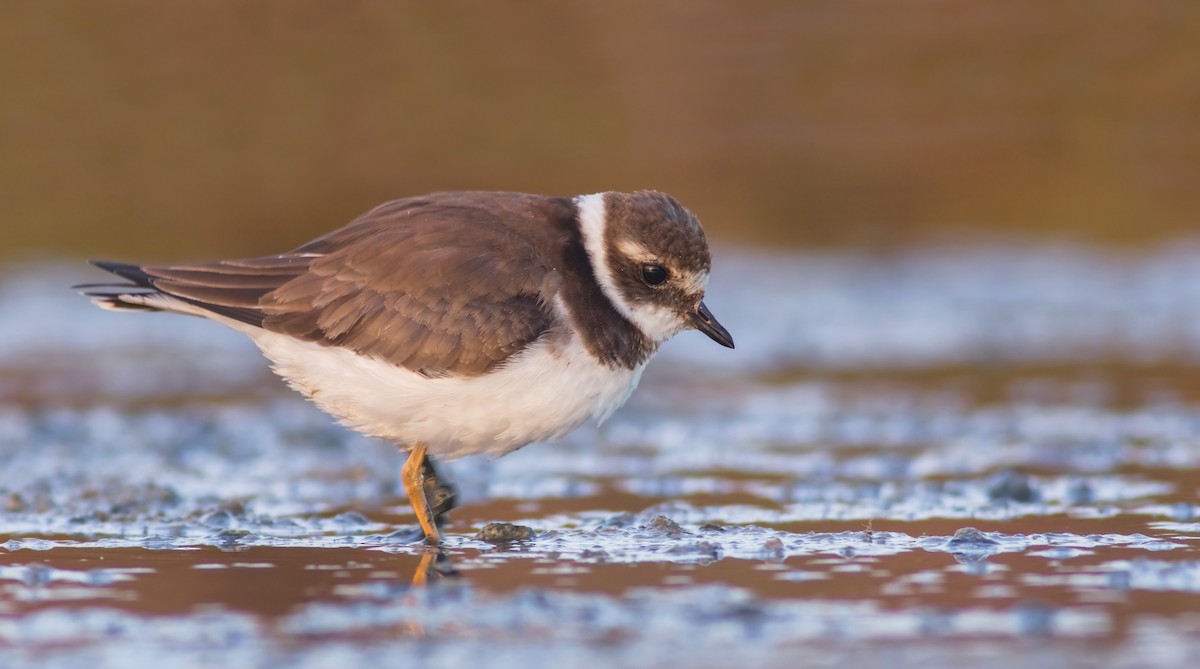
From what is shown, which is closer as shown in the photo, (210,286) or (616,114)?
(210,286)

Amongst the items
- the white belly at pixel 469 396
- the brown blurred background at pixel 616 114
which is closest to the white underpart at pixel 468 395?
the white belly at pixel 469 396

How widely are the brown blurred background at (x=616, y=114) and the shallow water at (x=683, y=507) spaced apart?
4245 millimetres

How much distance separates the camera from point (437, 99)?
23391 mm

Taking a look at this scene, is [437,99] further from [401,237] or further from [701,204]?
[401,237]

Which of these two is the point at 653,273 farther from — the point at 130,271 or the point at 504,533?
the point at 130,271

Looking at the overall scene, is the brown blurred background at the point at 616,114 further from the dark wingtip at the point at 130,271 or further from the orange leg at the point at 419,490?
the orange leg at the point at 419,490

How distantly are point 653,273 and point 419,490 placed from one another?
1540 millimetres

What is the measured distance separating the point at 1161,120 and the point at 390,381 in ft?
61.9

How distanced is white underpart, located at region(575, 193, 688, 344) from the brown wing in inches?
5.8

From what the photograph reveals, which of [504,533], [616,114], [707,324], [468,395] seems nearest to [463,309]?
[468,395]

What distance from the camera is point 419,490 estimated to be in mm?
7508

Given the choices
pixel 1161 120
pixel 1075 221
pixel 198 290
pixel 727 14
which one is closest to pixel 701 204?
pixel 1075 221

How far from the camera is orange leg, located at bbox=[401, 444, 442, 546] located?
24.0ft

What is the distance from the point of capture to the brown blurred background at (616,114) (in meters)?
19.6
